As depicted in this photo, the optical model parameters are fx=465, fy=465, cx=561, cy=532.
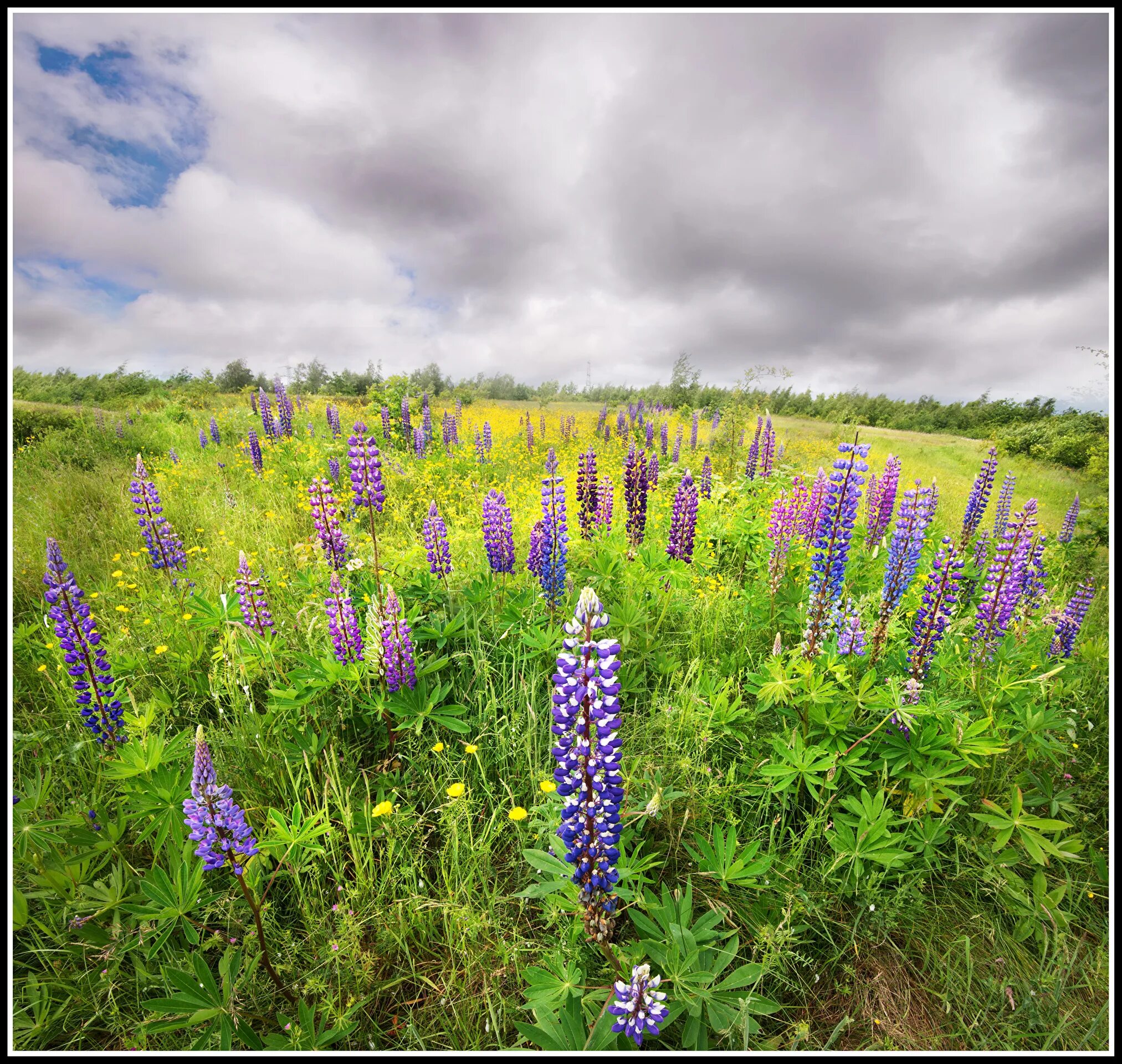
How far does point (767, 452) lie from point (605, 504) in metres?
4.53

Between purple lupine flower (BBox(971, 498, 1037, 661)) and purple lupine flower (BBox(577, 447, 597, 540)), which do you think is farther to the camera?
purple lupine flower (BBox(577, 447, 597, 540))

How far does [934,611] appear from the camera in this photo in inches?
98.5

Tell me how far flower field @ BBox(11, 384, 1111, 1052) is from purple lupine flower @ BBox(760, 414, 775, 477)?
3.43 m

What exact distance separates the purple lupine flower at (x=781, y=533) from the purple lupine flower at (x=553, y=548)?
1.45 metres

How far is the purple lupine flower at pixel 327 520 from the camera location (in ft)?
10.2

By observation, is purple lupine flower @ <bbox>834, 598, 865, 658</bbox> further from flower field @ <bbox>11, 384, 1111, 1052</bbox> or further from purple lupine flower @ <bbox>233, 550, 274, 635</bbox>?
purple lupine flower @ <bbox>233, 550, 274, 635</bbox>

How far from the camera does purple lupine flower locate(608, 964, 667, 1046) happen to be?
4.15 ft

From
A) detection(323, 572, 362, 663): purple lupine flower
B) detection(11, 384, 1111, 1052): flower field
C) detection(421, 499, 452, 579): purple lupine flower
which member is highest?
detection(421, 499, 452, 579): purple lupine flower

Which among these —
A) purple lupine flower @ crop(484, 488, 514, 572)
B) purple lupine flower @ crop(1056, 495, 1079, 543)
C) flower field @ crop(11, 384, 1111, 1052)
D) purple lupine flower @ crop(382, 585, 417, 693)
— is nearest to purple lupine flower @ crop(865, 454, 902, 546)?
flower field @ crop(11, 384, 1111, 1052)

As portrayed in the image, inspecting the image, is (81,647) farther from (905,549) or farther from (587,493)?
(905,549)

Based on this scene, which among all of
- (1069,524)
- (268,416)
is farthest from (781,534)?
(268,416)

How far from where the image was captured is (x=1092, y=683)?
3.24 m

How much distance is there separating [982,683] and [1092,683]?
155cm

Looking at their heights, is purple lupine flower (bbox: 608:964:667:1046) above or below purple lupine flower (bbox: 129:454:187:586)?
below
